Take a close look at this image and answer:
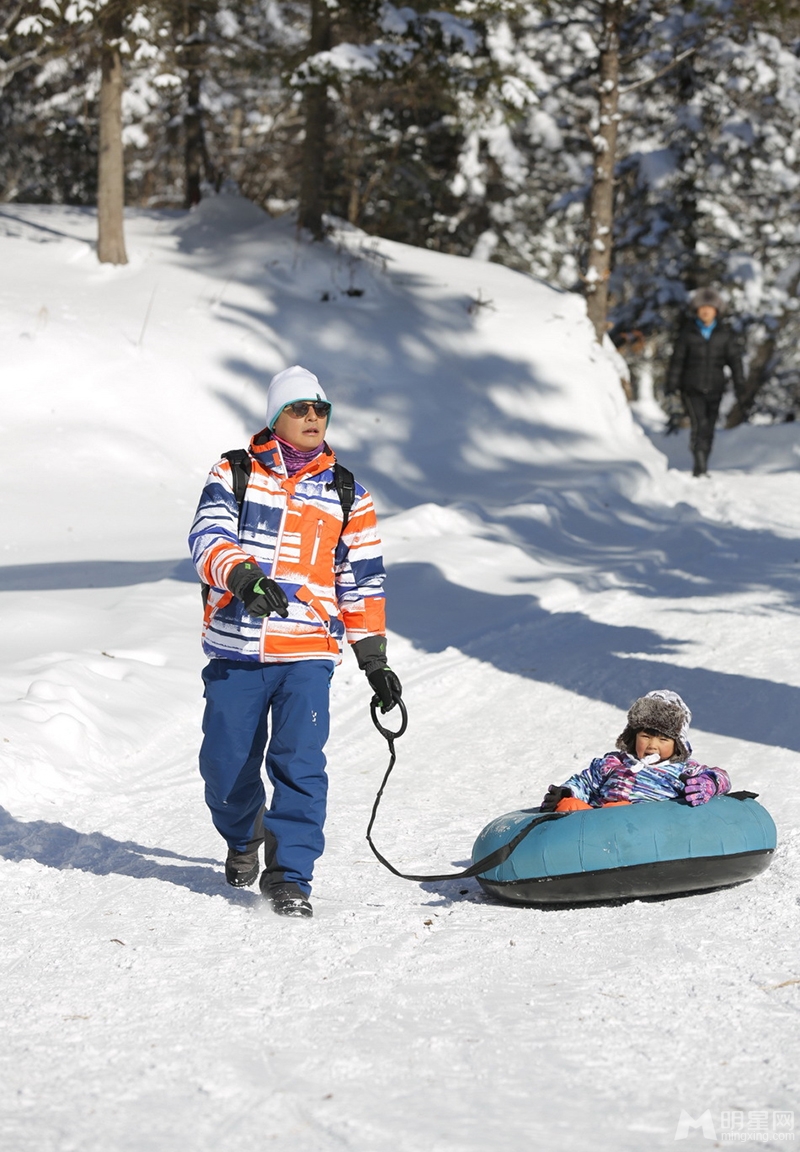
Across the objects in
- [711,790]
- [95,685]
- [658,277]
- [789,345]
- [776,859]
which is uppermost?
[711,790]

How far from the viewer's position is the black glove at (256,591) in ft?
13.0

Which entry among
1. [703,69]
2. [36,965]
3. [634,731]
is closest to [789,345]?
[703,69]

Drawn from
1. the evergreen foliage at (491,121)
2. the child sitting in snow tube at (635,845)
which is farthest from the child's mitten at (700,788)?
the evergreen foliage at (491,121)

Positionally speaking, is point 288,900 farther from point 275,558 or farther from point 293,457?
point 293,457

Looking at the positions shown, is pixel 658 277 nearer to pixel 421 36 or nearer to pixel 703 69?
pixel 703 69

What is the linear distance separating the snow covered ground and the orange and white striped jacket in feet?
3.03

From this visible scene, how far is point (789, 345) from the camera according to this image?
27.5 m

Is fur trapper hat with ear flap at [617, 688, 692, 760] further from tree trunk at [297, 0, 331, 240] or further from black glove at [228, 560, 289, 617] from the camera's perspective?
tree trunk at [297, 0, 331, 240]

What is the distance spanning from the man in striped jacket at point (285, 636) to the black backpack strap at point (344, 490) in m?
0.02

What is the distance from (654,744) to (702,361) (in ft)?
39.2

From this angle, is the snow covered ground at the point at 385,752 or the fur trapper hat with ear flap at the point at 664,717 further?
the fur trapper hat with ear flap at the point at 664,717

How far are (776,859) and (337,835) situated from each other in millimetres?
1789

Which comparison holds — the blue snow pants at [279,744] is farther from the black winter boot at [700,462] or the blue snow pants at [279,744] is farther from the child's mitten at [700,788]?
the black winter boot at [700,462]

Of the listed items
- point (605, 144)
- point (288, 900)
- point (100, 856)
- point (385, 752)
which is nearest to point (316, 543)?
point (288, 900)
